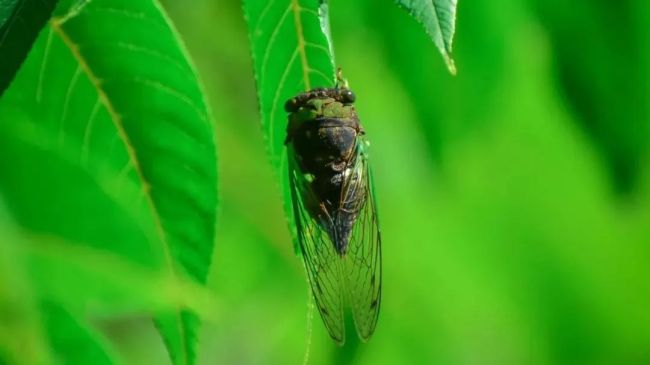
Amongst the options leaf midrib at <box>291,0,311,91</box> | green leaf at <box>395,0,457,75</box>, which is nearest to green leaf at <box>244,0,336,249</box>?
leaf midrib at <box>291,0,311,91</box>

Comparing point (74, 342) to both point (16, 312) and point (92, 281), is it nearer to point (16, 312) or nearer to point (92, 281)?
point (16, 312)

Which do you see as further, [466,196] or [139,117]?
[466,196]

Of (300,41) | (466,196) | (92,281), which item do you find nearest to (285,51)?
(300,41)

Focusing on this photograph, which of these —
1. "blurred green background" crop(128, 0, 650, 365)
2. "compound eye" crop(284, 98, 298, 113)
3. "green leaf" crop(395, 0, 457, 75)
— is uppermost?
"green leaf" crop(395, 0, 457, 75)

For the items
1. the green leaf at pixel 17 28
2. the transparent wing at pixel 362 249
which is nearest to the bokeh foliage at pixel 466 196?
the transparent wing at pixel 362 249

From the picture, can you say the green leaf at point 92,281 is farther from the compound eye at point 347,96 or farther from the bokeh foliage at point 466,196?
the compound eye at point 347,96

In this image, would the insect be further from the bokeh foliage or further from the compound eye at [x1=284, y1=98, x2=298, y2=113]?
the bokeh foliage

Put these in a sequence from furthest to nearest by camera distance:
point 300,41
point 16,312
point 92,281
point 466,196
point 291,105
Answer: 1. point 466,196
2. point 92,281
3. point 16,312
4. point 291,105
5. point 300,41
